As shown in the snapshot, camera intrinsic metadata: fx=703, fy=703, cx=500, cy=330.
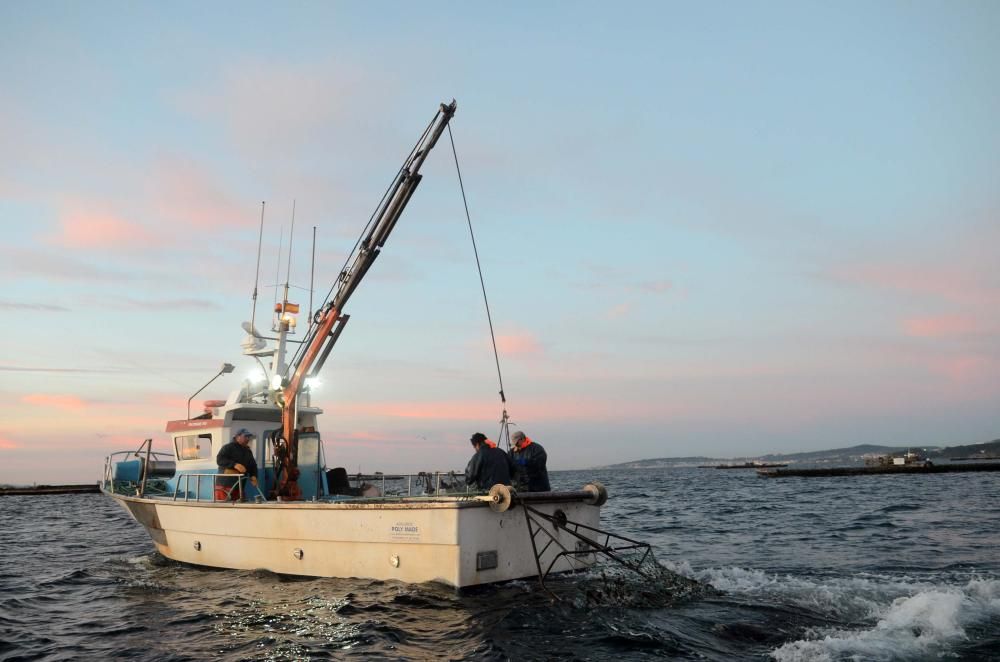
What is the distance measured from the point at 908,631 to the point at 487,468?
19.1ft

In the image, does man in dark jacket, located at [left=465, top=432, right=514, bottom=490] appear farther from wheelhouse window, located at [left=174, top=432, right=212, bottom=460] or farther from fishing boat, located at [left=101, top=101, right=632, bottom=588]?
wheelhouse window, located at [left=174, top=432, right=212, bottom=460]

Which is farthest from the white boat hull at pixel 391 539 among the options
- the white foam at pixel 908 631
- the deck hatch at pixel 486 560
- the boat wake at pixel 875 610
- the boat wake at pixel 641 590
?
the white foam at pixel 908 631

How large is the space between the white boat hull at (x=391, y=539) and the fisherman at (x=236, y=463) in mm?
526

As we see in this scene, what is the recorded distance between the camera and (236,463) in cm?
1370

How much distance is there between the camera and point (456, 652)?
7.73 metres

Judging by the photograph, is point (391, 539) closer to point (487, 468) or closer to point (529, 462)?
point (487, 468)

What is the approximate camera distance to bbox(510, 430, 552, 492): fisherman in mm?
12086

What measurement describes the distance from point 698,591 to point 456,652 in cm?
448

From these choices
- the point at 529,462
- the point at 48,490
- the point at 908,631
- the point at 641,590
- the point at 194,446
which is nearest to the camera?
the point at 908,631

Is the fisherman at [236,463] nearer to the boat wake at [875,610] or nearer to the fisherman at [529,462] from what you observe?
the fisherman at [529,462]

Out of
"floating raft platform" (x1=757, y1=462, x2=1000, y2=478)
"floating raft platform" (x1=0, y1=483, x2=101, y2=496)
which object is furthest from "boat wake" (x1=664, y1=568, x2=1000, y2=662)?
"floating raft platform" (x1=757, y1=462, x2=1000, y2=478)

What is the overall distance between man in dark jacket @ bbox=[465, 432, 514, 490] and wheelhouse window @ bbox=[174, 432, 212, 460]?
7406 mm

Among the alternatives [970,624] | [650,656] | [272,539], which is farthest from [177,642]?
[970,624]

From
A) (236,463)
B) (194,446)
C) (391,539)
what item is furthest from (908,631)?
(194,446)
